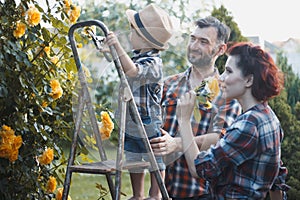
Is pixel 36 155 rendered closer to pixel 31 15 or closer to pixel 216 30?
pixel 31 15

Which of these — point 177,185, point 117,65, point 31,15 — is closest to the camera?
point 117,65

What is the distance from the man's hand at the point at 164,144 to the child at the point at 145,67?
1.0 inches

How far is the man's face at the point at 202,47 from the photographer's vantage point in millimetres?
2436

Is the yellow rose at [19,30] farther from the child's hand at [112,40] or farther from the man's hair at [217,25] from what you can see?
the man's hair at [217,25]

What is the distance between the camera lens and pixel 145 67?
7.54 feet

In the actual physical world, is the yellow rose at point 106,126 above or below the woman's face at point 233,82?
Result: below

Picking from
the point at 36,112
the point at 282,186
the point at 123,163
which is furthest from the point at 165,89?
the point at 36,112

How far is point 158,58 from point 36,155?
0.91 metres

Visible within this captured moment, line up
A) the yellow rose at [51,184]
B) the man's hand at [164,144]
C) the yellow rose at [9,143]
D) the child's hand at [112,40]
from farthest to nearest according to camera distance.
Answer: the yellow rose at [51,184] < the yellow rose at [9,143] < the man's hand at [164,144] < the child's hand at [112,40]

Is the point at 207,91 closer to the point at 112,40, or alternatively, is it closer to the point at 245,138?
the point at 245,138

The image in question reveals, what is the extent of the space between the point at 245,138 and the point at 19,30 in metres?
1.10

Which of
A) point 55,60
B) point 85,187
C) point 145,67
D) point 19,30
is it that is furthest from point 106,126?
point 85,187

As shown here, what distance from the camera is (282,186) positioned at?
8.34 feet

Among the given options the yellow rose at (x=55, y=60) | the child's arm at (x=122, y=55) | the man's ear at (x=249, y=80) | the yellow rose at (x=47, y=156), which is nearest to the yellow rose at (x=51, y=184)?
the yellow rose at (x=47, y=156)
